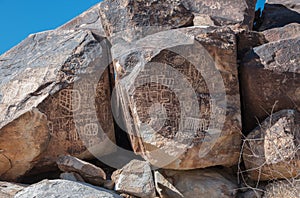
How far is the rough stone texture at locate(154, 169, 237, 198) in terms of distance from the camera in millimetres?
3680

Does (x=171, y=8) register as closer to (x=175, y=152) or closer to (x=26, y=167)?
(x=175, y=152)

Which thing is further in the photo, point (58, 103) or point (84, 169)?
point (58, 103)

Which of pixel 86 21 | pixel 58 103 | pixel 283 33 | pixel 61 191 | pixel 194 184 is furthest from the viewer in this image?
pixel 86 21

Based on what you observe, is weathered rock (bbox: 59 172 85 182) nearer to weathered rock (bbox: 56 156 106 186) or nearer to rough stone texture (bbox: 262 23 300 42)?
weathered rock (bbox: 56 156 106 186)

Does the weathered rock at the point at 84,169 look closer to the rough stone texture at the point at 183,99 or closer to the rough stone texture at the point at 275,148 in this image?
the rough stone texture at the point at 183,99

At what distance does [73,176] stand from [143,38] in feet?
4.46

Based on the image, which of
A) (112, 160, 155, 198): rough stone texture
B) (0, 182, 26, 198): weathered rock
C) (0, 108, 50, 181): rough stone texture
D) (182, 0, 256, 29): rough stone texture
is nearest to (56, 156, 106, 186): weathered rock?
(112, 160, 155, 198): rough stone texture

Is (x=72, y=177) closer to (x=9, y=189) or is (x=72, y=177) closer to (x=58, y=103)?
(x=9, y=189)

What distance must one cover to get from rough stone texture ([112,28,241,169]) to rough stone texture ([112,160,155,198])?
0.12 metres

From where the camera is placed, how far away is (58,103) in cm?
385

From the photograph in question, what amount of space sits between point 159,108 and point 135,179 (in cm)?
66

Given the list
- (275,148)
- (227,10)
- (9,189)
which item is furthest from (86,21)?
(275,148)

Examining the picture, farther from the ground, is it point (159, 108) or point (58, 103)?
point (58, 103)

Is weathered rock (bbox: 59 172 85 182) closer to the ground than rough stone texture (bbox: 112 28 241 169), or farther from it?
closer to the ground
